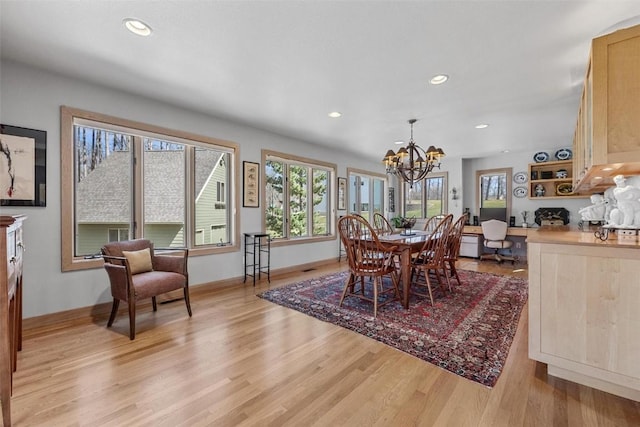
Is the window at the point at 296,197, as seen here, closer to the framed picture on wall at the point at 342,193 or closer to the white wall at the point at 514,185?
Result: the framed picture on wall at the point at 342,193

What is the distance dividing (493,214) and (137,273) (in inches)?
272

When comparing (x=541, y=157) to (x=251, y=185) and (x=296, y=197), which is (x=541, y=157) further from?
(x=251, y=185)

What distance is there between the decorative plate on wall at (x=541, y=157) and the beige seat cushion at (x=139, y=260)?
7221 millimetres

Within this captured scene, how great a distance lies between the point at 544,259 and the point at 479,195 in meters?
5.65

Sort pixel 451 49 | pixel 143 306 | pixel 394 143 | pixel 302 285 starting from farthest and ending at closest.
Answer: pixel 394 143, pixel 302 285, pixel 143 306, pixel 451 49

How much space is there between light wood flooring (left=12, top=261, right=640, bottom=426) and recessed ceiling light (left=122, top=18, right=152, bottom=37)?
2384mm

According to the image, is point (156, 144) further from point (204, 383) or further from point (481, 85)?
point (481, 85)

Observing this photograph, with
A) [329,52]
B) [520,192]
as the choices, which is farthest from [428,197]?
[329,52]

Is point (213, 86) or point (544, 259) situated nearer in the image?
point (544, 259)

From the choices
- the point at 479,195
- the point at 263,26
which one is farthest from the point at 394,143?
the point at 263,26

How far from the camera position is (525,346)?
2.35m


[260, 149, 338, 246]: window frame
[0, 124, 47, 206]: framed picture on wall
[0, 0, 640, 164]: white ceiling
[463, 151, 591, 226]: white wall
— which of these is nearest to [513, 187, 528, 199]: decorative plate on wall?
[463, 151, 591, 226]: white wall

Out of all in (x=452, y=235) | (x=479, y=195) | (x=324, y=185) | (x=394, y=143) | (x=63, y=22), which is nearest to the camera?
(x=63, y=22)

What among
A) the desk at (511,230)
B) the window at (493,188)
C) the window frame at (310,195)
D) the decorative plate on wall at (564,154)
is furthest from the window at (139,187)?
the decorative plate on wall at (564,154)
